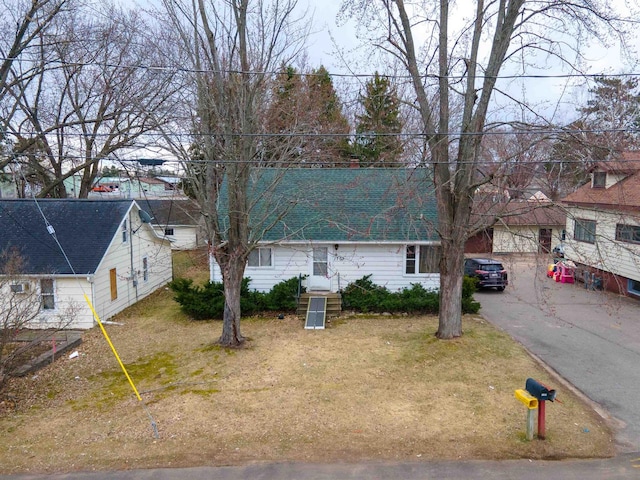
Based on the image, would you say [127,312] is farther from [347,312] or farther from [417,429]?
[417,429]

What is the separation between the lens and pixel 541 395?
21.9 feet

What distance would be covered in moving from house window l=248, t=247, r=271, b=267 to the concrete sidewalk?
1083 centimetres

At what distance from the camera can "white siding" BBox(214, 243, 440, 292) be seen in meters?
16.5

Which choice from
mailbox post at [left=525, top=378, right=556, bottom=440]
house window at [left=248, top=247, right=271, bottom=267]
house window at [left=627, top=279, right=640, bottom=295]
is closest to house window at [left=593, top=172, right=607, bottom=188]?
house window at [left=627, top=279, right=640, bottom=295]

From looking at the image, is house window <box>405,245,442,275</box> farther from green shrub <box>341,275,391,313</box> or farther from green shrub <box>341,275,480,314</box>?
green shrub <box>341,275,391,313</box>

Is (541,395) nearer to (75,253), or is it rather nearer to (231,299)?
(231,299)

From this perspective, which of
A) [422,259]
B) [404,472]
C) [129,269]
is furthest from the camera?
[129,269]

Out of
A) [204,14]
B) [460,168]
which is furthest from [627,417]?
[204,14]

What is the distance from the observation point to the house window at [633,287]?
59.8ft

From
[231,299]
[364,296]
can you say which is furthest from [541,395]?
[364,296]

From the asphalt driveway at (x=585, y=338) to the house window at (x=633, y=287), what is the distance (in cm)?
50

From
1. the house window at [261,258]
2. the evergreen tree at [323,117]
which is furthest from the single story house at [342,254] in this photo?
the evergreen tree at [323,117]

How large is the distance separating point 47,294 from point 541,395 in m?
14.6

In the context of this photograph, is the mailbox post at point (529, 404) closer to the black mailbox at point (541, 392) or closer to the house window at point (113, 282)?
the black mailbox at point (541, 392)
